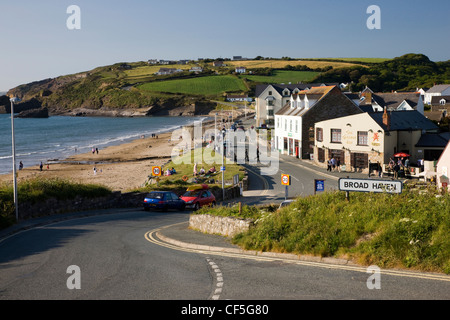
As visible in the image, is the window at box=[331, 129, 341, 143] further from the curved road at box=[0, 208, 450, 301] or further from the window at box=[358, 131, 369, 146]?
the curved road at box=[0, 208, 450, 301]

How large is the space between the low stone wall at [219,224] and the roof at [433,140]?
32.0 metres

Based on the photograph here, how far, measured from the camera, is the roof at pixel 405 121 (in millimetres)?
44875

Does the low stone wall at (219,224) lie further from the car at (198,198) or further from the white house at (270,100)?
the white house at (270,100)

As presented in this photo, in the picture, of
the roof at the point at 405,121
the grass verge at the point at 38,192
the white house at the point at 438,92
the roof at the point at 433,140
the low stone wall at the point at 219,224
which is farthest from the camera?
the white house at the point at 438,92

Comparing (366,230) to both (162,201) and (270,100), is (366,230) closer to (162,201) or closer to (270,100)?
(162,201)

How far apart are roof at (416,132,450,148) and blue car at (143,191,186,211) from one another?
2681 centimetres

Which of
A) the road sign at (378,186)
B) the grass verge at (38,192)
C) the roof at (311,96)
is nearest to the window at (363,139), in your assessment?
the roof at (311,96)

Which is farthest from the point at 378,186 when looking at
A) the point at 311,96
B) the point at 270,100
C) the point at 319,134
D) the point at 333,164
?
the point at 270,100

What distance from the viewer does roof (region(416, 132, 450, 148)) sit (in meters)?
43.9

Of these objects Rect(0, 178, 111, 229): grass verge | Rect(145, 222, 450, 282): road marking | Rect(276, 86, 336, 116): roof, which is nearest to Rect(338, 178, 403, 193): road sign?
Rect(145, 222, 450, 282): road marking

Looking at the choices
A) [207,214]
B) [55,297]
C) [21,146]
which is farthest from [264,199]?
[21,146]
